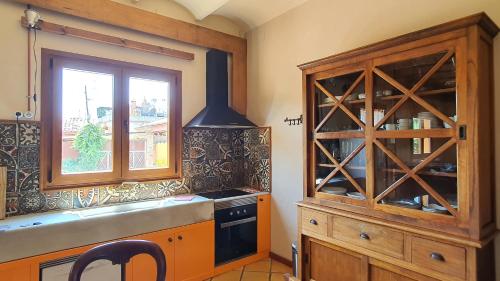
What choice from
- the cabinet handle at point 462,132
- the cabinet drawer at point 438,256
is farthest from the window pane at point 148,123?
the cabinet handle at point 462,132

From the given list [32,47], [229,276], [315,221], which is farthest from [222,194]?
[32,47]

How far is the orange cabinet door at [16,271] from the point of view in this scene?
67.9 inches

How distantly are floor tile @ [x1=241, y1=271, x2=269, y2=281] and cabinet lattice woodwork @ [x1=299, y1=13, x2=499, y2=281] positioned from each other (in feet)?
2.14

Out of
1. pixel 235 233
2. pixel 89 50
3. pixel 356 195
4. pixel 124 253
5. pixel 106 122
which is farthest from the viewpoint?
pixel 235 233

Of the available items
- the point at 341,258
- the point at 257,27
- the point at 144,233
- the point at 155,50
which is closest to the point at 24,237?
the point at 144,233

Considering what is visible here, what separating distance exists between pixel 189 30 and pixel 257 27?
86cm

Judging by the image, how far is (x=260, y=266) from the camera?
9.63ft

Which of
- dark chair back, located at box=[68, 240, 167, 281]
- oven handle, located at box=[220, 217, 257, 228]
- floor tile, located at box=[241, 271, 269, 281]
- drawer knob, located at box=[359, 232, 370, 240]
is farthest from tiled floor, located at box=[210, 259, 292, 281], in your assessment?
dark chair back, located at box=[68, 240, 167, 281]

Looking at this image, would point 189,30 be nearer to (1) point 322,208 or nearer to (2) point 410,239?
(1) point 322,208

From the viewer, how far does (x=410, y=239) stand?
160cm

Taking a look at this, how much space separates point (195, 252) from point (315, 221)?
3.88 feet

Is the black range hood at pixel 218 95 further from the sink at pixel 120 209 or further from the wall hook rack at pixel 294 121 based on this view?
the sink at pixel 120 209

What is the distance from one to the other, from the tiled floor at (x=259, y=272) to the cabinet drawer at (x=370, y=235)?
3.47ft

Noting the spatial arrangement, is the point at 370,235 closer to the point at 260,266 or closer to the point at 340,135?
the point at 340,135
